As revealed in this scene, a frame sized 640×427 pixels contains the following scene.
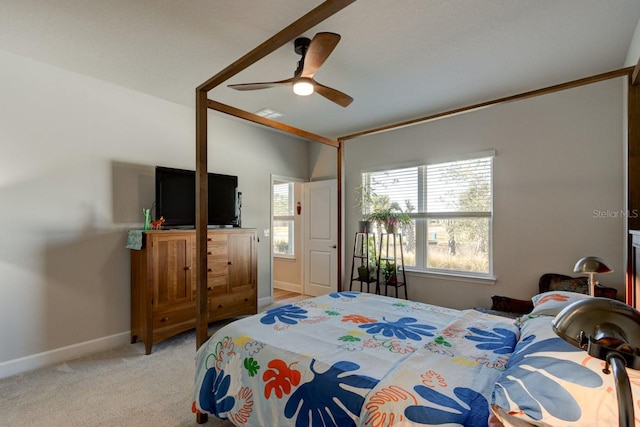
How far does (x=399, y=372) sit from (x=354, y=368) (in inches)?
7.7

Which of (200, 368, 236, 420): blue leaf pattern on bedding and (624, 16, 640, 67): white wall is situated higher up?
(624, 16, 640, 67): white wall

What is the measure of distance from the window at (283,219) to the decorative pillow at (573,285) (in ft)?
13.1

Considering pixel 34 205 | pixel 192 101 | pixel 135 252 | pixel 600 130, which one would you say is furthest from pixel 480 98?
pixel 34 205

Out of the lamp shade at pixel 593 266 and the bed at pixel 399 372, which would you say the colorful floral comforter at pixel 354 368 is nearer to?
the bed at pixel 399 372

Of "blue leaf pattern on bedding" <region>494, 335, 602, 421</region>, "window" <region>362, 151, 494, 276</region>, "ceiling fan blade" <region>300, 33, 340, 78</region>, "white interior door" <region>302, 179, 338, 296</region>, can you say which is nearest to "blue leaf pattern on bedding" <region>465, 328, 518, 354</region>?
"blue leaf pattern on bedding" <region>494, 335, 602, 421</region>

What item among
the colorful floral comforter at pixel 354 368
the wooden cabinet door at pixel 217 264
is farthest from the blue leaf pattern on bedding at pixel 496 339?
the wooden cabinet door at pixel 217 264

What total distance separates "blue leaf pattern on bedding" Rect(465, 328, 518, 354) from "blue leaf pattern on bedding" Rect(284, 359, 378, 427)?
0.73 meters

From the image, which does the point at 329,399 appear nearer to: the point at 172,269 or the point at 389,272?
the point at 172,269

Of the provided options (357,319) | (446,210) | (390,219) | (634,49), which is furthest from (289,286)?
(634,49)

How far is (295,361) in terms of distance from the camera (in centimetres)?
148

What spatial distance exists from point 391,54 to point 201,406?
2.86 metres

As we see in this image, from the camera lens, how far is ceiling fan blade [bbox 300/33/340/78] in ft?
6.25

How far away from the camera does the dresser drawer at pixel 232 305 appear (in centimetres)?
363

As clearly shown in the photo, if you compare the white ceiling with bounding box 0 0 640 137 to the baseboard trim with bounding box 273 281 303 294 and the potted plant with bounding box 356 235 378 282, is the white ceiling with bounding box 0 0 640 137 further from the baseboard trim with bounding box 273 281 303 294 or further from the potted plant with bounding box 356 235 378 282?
the baseboard trim with bounding box 273 281 303 294
